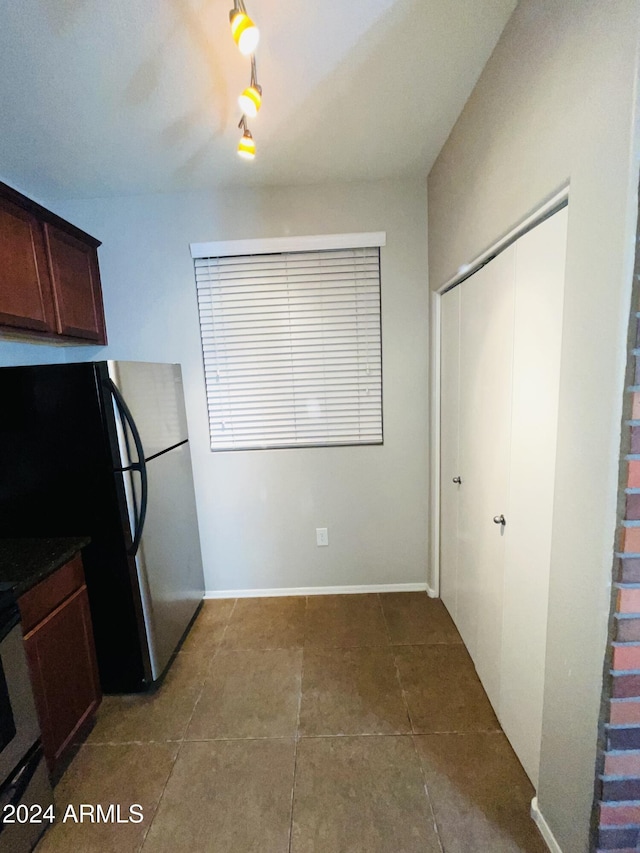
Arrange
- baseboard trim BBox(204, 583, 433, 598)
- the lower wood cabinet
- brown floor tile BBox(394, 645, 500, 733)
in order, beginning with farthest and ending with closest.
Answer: baseboard trim BBox(204, 583, 433, 598), brown floor tile BBox(394, 645, 500, 733), the lower wood cabinet

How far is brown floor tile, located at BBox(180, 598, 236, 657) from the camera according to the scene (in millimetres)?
2098

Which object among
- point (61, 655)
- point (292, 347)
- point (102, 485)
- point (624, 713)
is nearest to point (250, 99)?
point (292, 347)

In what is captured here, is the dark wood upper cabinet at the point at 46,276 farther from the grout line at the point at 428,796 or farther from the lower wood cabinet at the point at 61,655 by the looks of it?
the grout line at the point at 428,796

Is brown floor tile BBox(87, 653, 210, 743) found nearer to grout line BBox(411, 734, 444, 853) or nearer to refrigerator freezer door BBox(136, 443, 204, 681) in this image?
refrigerator freezer door BBox(136, 443, 204, 681)

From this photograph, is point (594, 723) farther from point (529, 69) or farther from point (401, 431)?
point (529, 69)

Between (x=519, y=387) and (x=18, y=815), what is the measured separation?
2.19m

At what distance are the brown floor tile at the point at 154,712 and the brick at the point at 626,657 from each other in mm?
1713

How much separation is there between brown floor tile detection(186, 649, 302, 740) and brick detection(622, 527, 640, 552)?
1.53 meters

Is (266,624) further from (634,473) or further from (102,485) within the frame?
(634,473)

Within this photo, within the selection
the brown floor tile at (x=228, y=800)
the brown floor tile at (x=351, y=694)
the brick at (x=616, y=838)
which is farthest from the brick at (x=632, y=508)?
the brown floor tile at (x=228, y=800)

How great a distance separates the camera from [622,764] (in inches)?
36.2

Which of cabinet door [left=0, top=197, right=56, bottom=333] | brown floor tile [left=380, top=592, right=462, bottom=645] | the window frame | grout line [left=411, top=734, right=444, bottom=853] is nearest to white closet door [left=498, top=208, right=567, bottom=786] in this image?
grout line [left=411, top=734, right=444, bottom=853]

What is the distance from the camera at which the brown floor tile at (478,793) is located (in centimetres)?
119

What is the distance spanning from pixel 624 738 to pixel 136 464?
1908 millimetres
